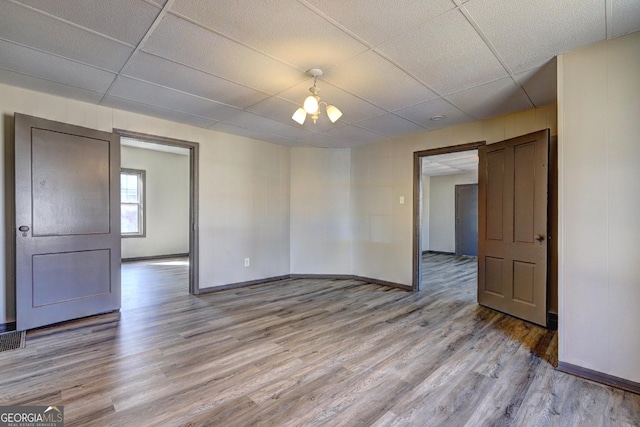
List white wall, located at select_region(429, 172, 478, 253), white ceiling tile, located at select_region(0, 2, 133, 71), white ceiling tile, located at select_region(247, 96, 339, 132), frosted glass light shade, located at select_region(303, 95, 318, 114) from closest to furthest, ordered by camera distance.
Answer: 1. white ceiling tile, located at select_region(0, 2, 133, 71)
2. frosted glass light shade, located at select_region(303, 95, 318, 114)
3. white ceiling tile, located at select_region(247, 96, 339, 132)
4. white wall, located at select_region(429, 172, 478, 253)

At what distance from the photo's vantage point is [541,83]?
2.80 m

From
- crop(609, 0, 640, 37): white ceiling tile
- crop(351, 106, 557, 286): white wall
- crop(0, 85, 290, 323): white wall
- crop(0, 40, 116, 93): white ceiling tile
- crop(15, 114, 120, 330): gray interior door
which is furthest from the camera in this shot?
crop(351, 106, 557, 286): white wall

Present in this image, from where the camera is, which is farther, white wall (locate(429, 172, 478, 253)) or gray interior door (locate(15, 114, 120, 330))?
white wall (locate(429, 172, 478, 253))

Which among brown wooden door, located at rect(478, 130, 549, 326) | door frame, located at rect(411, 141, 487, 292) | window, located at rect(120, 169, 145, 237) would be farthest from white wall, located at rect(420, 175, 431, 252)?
window, located at rect(120, 169, 145, 237)

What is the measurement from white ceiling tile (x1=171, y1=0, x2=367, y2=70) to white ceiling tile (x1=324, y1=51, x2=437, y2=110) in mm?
157

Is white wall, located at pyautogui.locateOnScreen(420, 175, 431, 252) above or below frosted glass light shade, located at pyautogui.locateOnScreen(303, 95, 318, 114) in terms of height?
below

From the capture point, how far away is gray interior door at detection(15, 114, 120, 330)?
2.91 metres

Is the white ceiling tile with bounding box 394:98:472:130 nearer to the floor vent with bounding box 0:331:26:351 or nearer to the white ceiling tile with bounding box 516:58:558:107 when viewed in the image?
the white ceiling tile with bounding box 516:58:558:107

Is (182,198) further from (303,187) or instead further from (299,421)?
(299,421)

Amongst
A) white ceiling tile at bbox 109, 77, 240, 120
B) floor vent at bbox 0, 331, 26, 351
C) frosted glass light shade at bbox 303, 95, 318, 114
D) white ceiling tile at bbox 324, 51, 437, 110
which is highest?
white ceiling tile at bbox 109, 77, 240, 120

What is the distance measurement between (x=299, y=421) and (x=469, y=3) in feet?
8.47

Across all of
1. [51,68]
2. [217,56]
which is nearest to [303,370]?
[217,56]

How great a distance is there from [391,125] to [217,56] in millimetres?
Result: 2496

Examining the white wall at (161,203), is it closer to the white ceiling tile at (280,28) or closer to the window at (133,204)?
the window at (133,204)
